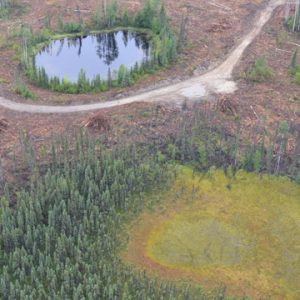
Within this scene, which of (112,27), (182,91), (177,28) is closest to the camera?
(182,91)

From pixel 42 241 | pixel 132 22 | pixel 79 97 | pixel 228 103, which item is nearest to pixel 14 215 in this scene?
pixel 42 241

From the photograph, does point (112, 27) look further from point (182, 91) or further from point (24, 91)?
point (24, 91)

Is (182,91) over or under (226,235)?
over

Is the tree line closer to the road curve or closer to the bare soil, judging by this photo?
the bare soil

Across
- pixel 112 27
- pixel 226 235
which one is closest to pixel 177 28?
pixel 112 27

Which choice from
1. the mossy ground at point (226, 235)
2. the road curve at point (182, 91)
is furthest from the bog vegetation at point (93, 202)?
the road curve at point (182, 91)

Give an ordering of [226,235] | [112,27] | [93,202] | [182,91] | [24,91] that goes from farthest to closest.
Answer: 1. [112,27]
2. [182,91]
3. [24,91]
4. [93,202]
5. [226,235]
